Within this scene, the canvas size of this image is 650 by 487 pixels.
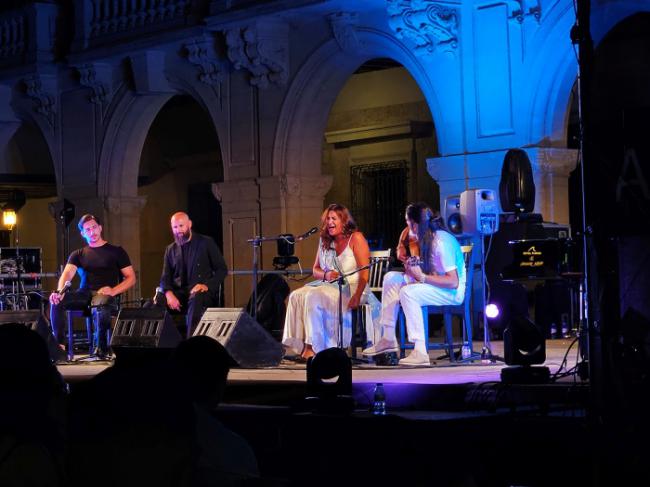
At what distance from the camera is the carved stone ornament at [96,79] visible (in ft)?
50.9

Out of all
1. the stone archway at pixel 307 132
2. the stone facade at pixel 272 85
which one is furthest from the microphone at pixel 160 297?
the stone archway at pixel 307 132

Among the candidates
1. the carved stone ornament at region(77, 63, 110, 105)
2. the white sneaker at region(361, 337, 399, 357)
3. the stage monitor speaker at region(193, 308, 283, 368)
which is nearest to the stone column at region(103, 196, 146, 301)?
the carved stone ornament at region(77, 63, 110, 105)

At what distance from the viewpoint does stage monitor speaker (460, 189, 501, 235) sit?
9.55m

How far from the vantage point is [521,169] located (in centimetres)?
941

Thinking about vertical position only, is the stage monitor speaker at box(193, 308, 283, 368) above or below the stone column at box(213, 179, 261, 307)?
below

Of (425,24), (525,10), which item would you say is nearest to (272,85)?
(425,24)

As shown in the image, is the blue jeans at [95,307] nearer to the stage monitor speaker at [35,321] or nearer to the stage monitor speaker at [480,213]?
the stage monitor speaker at [35,321]

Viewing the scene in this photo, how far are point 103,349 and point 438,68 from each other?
14.1ft

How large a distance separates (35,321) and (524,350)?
4559 millimetres

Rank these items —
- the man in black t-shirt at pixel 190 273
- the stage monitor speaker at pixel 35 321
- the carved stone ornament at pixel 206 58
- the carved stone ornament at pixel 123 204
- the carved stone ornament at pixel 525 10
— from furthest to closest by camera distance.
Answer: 1. the carved stone ornament at pixel 123 204
2. the carved stone ornament at pixel 206 58
3. the carved stone ornament at pixel 525 10
4. the stage monitor speaker at pixel 35 321
5. the man in black t-shirt at pixel 190 273

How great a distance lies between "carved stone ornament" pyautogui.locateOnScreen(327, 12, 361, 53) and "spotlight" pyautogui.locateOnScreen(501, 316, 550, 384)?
6.07m

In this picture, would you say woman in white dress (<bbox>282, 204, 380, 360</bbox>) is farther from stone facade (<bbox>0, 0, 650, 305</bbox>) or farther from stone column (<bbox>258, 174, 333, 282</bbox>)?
stone column (<bbox>258, 174, 333, 282</bbox>)

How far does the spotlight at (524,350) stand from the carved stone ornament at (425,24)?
5082mm

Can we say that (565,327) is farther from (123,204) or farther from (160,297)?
(123,204)
